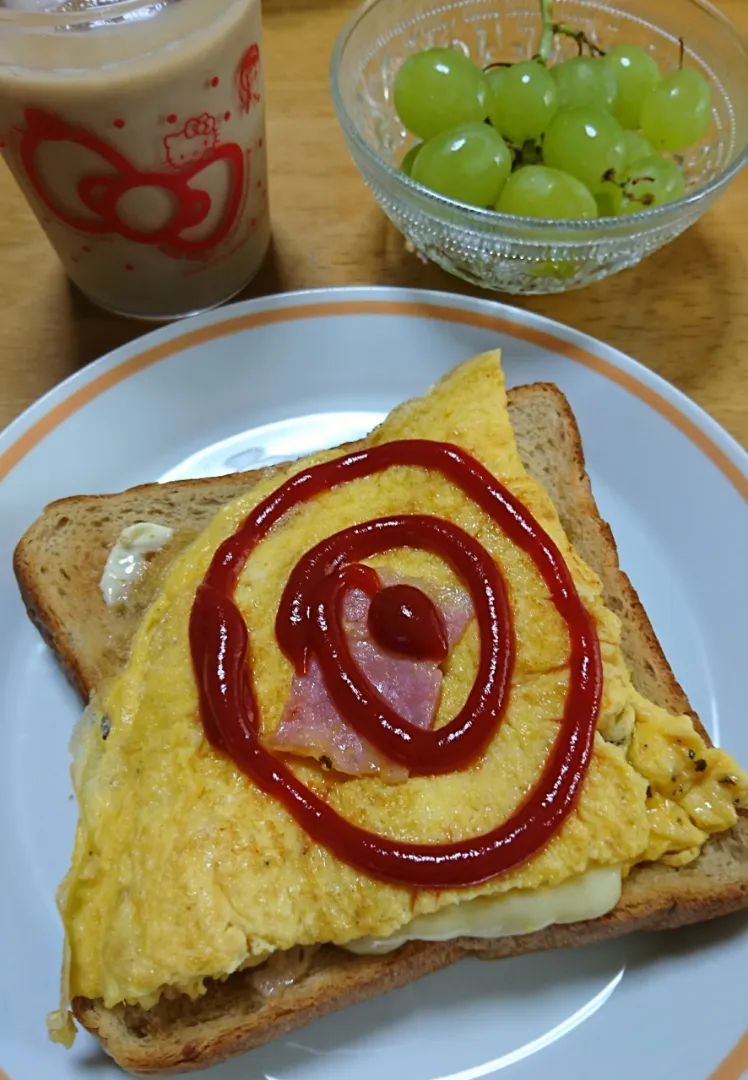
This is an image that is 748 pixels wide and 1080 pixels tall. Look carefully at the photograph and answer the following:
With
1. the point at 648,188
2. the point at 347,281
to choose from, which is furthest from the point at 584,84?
the point at 347,281

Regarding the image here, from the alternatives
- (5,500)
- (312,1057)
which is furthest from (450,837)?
(5,500)

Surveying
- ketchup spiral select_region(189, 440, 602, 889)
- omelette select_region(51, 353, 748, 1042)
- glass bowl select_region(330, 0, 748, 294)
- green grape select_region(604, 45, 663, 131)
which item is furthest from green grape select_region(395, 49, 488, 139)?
omelette select_region(51, 353, 748, 1042)

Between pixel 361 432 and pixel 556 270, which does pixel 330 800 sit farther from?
pixel 556 270

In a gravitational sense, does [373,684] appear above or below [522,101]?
below

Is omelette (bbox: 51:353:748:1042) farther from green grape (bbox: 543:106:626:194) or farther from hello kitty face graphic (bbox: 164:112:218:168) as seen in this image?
green grape (bbox: 543:106:626:194)

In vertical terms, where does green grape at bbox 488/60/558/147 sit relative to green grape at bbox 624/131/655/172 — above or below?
above
